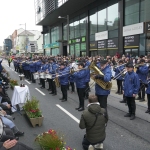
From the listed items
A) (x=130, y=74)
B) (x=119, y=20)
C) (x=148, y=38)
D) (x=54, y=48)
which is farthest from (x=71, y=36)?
(x=130, y=74)

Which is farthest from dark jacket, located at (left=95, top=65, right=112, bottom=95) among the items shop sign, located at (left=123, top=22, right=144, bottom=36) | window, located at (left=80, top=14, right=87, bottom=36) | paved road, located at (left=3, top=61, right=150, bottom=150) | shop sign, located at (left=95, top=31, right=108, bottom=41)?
window, located at (left=80, top=14, right=87, bottom=36)

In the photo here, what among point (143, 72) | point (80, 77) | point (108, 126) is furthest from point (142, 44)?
point (108, 126)

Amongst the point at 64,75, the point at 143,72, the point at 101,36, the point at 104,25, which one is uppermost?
the point at 104,25

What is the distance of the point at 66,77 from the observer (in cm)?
975

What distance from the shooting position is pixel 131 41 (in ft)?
66.5

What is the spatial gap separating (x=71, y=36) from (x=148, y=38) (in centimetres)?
1968

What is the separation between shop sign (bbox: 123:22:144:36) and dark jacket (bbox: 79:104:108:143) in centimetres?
1609

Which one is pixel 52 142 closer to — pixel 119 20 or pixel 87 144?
pixel 87 144

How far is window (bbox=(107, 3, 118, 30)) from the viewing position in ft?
74.5

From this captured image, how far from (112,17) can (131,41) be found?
15.6ft

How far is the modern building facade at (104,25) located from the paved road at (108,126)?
1195 centimetres

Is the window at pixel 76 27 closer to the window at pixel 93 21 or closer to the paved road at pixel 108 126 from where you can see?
the window at pixel 93 21

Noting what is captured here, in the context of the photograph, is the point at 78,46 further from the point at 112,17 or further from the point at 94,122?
the point at 94,122

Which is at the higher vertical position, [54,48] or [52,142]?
[54,48]
